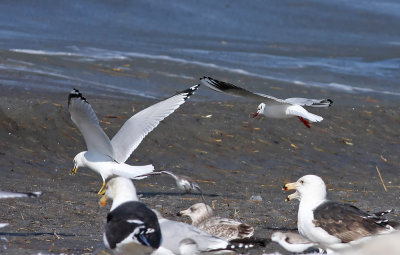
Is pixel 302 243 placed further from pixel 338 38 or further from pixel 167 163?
pixel 338 38

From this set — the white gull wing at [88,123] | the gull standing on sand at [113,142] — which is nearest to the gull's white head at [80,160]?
the gull standing on sand at [113,142]

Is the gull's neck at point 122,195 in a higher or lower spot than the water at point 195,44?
higher

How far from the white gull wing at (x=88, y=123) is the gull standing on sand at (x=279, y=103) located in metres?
Result: 1.48

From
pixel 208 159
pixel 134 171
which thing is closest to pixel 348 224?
pixel 134 171

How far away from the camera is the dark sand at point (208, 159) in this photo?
8914 millimetres

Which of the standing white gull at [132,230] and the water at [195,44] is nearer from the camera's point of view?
the standing white gull at [132,230]

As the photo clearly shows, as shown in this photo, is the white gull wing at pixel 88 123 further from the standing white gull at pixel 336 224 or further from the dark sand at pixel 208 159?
the standing white gull at pixel 336 224

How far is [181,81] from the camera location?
16.7 meters

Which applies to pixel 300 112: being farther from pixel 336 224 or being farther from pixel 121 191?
pixel 121 191

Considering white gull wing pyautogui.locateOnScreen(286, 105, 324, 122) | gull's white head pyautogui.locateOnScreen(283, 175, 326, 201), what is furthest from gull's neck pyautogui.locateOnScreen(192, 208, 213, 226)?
white gull wing pyautogui.locateOnScreen(286, 105, 324, 122)

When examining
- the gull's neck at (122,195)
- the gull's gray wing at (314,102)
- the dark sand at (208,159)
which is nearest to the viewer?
the gull's neck at (122,195)

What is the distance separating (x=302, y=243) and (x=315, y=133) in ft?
22.7

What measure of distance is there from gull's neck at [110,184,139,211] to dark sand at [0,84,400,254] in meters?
1.25

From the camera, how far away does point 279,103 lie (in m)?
12.0
